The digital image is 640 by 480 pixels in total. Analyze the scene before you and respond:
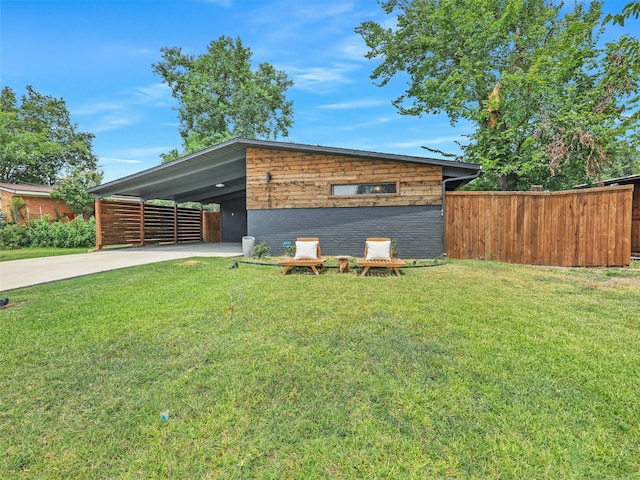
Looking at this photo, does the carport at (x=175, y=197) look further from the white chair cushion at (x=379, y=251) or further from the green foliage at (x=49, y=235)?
the white chair cushion at (x=379, y=251)

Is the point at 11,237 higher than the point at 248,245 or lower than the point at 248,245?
higher

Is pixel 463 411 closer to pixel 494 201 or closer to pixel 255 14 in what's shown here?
pixel 494 201

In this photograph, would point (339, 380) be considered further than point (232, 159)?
No

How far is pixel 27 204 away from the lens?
16531 mm

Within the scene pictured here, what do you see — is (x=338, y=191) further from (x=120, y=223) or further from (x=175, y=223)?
(x=175, y=223)

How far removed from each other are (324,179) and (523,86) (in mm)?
10188

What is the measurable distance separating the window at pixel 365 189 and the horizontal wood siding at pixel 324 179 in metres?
0.13

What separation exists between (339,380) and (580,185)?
15.2m

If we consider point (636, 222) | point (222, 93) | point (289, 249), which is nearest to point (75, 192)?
point (222, 93)

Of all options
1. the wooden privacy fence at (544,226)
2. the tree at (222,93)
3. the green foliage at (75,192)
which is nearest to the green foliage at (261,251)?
the wooden privacy fence at (544,226)

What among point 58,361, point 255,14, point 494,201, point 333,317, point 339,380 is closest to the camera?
point 339,380

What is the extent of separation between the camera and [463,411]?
1.86m

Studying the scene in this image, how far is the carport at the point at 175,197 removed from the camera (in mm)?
10273

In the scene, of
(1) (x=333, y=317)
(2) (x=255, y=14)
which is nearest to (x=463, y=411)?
(1) (x=333, y=317)
